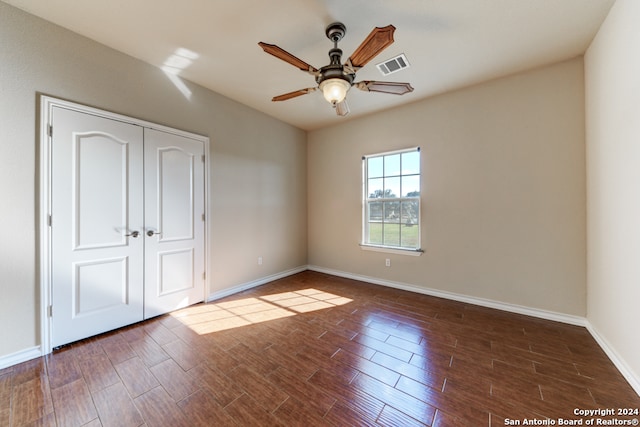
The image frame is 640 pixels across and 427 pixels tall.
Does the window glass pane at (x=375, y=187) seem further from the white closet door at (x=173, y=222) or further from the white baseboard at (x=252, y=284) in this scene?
the white closet door at (x=173, y=222)

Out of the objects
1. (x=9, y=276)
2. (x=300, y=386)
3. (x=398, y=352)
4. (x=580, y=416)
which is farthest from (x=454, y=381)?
(x=9, y=276)

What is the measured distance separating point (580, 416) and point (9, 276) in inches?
163

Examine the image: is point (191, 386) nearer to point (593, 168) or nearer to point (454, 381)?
point (454, 381)

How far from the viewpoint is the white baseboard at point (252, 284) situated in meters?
3.32


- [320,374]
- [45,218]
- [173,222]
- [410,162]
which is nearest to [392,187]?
[410,162]

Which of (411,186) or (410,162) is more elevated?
(410,162)

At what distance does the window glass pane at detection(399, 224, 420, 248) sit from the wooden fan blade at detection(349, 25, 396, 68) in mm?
2482

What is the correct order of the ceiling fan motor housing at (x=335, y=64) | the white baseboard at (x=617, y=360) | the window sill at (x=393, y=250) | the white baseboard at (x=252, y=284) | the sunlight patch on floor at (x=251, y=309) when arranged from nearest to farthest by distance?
the white baseboard at (x=617, y=360), the ceiling fan motor housing at (x=335, y=64), the sunlight patch on floor at (x=251, y=309), the white baseboard at (x=252, y=284), the window sill at (x=393, y=250)

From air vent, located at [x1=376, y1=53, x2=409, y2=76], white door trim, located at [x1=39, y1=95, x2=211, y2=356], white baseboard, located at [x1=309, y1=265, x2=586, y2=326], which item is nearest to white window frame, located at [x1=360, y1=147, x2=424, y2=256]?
white baseboard, located at [x1=309, y1=265, x2=586, y2=326]

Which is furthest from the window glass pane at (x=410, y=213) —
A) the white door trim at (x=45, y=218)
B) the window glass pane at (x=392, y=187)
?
the white door trim at (x=45, y=218)

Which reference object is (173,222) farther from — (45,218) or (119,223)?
(45,218)

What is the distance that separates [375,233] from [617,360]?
2.71 metres

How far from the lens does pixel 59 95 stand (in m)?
2.13

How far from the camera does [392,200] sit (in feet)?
12.6
